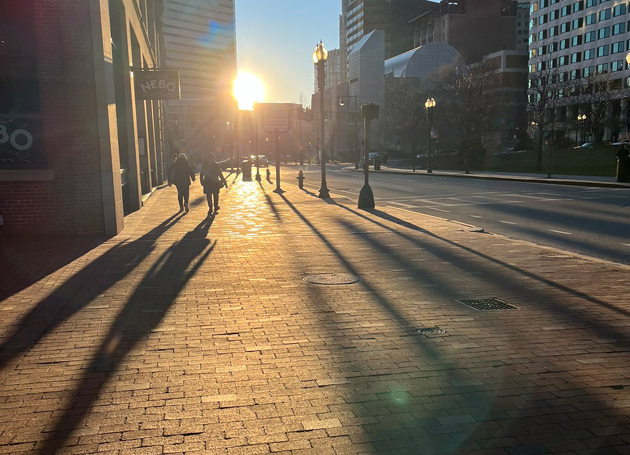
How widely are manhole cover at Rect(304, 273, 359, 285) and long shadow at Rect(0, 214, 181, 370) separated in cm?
293

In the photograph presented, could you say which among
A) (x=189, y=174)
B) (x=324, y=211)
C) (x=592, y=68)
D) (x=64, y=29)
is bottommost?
(x=324, y=211)

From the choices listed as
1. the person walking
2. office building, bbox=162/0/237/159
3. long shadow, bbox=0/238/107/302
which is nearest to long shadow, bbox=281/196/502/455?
long shadow, bbox=0/238/107/302

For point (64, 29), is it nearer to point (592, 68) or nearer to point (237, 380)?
point (237, 380)

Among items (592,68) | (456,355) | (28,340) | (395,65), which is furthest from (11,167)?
(395,65)

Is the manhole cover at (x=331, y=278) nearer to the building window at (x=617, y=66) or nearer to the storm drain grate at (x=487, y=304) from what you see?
the storm drain grate at (x=487, y=304)

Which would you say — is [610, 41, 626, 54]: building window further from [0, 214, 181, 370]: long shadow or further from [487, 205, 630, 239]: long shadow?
[0, 214, 181, 370]: long shadow

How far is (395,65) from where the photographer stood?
4717 inches

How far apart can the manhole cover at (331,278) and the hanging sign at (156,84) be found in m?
12.5

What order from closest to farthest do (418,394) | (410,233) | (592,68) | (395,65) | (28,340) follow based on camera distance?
(418,394) < (28,340) < (410,233) < (592,68) < (395,65)

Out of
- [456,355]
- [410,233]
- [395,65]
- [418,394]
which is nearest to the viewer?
[418,394]

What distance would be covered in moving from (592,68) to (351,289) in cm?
10431

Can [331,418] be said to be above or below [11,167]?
below

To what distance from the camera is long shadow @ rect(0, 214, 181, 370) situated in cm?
551

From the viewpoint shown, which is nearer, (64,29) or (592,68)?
(64,29)
